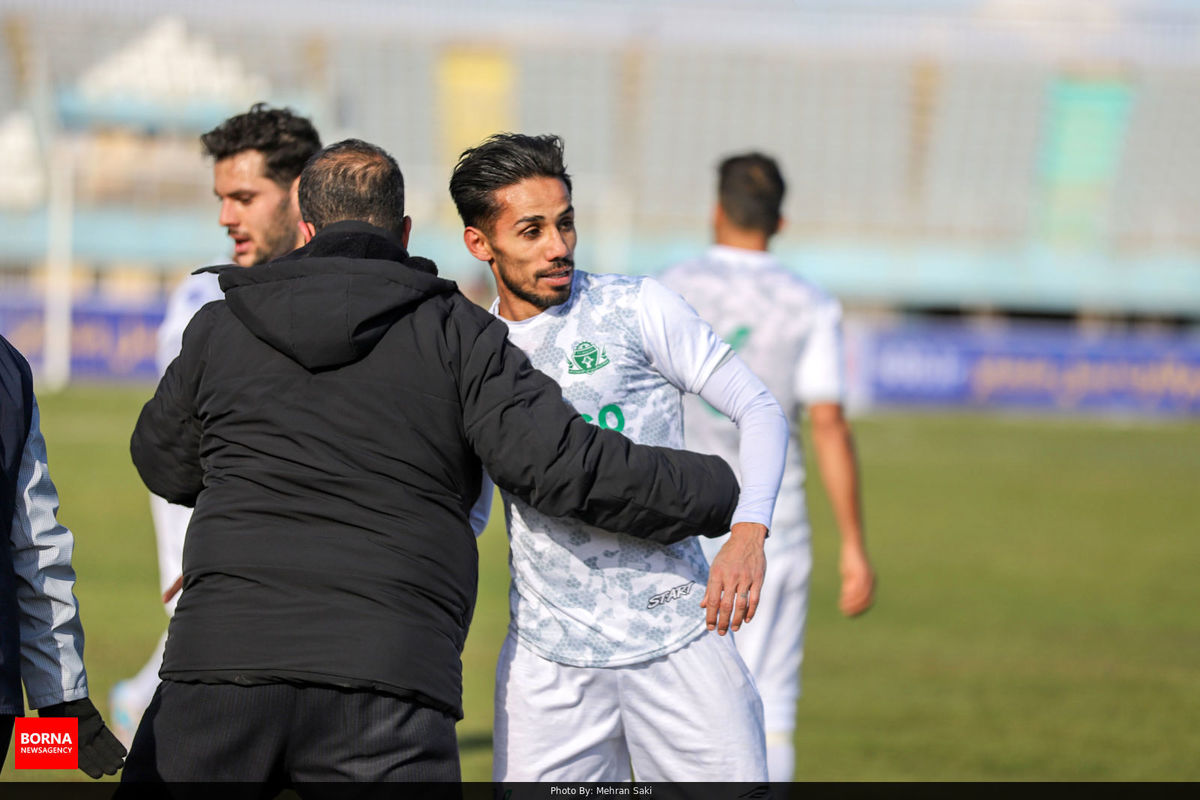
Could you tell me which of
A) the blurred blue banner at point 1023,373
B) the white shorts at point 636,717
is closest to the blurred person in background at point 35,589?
the white shorts at point 636,717

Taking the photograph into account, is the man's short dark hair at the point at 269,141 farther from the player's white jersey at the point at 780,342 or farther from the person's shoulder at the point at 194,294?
the player's white jersey at the point at 780,342

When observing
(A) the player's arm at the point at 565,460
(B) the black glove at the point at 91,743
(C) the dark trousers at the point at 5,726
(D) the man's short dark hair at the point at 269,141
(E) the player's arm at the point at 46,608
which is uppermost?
(D) the man's short dark hair at the point at 269,141

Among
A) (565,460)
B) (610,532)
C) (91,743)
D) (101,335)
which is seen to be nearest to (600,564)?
(610,532)

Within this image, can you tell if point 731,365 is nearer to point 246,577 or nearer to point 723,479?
point 723,479

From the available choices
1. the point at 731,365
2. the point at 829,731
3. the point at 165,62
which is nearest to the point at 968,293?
the point at 165,62

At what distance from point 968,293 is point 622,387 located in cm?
3773

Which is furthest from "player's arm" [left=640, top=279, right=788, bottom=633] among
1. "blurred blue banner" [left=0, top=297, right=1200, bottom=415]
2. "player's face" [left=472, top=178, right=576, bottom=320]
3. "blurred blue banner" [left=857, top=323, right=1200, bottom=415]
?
"blurred blue banner" [left=857, top=323, right=1200, bottom=415]

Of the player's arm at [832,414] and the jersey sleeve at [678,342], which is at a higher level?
the jersey sleeve at [678,342]

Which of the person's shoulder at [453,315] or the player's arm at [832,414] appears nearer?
the person's shoulder at [453,315]

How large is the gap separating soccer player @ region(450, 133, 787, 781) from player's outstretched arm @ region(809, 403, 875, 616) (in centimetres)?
145

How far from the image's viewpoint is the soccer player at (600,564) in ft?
11.3

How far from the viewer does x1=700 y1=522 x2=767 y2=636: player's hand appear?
312 centimetres

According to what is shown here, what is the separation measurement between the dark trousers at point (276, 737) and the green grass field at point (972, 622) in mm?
3127

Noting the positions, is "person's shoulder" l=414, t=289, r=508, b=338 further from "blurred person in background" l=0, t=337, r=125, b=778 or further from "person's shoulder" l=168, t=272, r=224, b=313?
"person's shoulder" l=168, t=272, r=224, b=313
